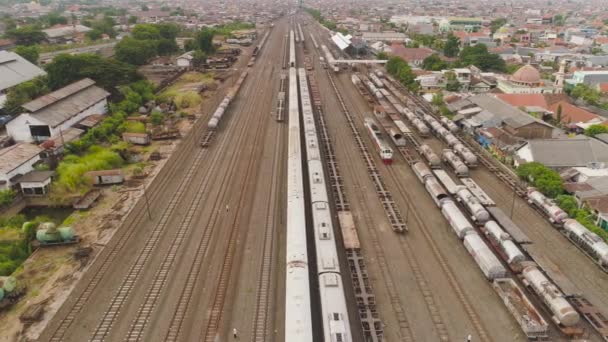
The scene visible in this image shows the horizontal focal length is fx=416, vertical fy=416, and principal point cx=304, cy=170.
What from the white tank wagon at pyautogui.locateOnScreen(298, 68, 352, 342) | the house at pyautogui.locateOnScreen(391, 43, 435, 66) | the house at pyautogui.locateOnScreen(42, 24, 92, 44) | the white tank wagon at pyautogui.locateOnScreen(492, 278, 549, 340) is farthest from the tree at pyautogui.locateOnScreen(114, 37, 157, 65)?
the white tank wagon at pyautogui.locateOnScreen(492, 278, 549, 340)

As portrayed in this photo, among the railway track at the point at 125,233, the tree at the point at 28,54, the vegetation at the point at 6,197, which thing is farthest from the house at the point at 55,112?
the tree at the point at 28,54

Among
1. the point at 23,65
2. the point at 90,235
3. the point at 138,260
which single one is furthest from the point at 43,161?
the point at 23,65

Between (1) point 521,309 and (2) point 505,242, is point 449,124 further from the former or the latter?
→ (1) point 521,309

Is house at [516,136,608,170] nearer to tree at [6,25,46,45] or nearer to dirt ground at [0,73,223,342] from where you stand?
dirt ground at [0,73,223,342]

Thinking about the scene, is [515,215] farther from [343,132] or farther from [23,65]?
[23,65]

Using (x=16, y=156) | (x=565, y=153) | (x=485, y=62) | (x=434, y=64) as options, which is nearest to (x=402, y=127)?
(x=565, y=153)

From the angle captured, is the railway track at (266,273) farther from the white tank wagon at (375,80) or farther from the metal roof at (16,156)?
the white tank wagon at (375,80)
